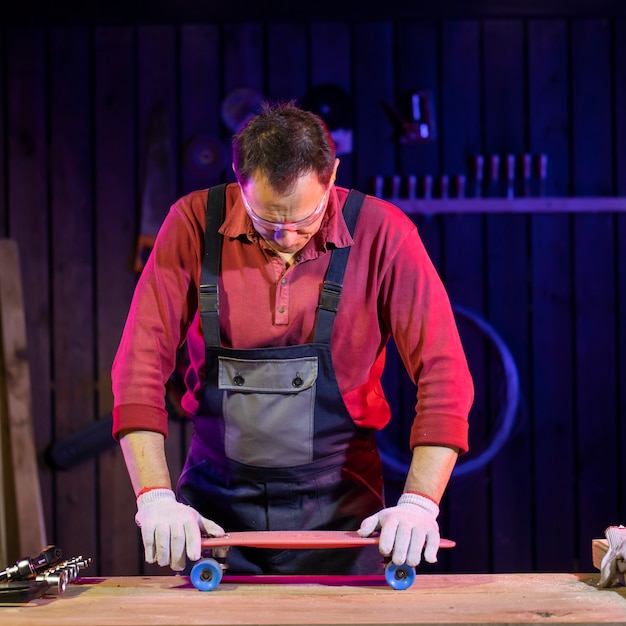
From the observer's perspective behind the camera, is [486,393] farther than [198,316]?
Yes

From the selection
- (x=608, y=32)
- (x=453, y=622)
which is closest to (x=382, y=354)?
(x=453, y=622)

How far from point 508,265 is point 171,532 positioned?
271cm

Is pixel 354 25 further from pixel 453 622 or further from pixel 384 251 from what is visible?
pixel 453 622

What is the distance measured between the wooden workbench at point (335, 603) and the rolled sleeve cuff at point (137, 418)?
31cm

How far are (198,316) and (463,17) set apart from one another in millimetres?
2482

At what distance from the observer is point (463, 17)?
4.03 metres

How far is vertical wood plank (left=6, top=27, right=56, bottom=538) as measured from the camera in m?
4.07

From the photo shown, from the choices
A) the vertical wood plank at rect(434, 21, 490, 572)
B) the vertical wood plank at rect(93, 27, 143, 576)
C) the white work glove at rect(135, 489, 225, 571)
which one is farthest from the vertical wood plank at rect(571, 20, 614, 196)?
the white work glove at rect(135, 489, 225, 571)

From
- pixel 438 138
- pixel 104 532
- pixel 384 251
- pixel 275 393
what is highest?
pixel 438 138

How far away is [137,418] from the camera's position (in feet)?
6.28

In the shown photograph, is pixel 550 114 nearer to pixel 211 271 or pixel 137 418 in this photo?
pixel 211 271

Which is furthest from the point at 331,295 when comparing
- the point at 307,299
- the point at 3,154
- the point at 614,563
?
the point at 3,154

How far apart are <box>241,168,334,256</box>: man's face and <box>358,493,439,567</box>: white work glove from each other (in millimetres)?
645

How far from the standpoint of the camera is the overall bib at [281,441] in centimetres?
209
